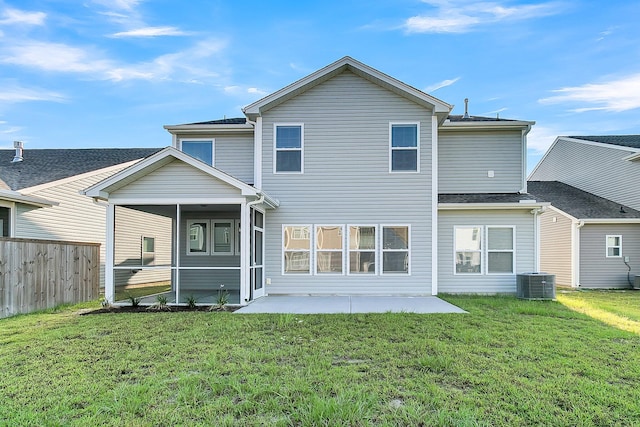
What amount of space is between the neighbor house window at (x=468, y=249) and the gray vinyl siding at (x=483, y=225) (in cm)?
14

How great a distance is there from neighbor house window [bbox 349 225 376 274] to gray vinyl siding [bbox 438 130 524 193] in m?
3.06

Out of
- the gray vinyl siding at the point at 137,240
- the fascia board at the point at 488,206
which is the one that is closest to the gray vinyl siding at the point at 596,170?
the fascia board at the point at 488,206

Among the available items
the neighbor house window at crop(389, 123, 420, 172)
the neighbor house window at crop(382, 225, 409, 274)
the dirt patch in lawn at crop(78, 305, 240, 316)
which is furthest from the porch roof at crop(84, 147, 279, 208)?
the neighbor house window at crop(389, 123, 420, 172)

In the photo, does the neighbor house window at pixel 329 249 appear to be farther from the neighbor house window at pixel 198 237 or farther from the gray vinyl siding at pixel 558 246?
the gray vinyl siding at pixel 558 246

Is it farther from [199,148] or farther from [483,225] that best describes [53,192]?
[483,225]

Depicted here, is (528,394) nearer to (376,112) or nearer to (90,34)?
(376,112)

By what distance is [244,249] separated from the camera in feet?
29.8

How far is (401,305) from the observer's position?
29.8 feet

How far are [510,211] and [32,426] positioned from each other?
1169 centimetres

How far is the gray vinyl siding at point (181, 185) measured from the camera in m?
9.08

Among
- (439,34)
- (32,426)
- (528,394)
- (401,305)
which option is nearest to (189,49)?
(439,34)

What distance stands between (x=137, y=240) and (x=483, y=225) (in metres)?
12.5

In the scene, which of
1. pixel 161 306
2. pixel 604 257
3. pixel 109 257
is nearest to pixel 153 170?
pixel 109 257

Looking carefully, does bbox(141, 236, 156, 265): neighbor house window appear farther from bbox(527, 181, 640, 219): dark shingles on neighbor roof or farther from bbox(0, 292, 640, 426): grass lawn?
bbox(527, 181, 640, 219): dark shingles on neighbor roof
